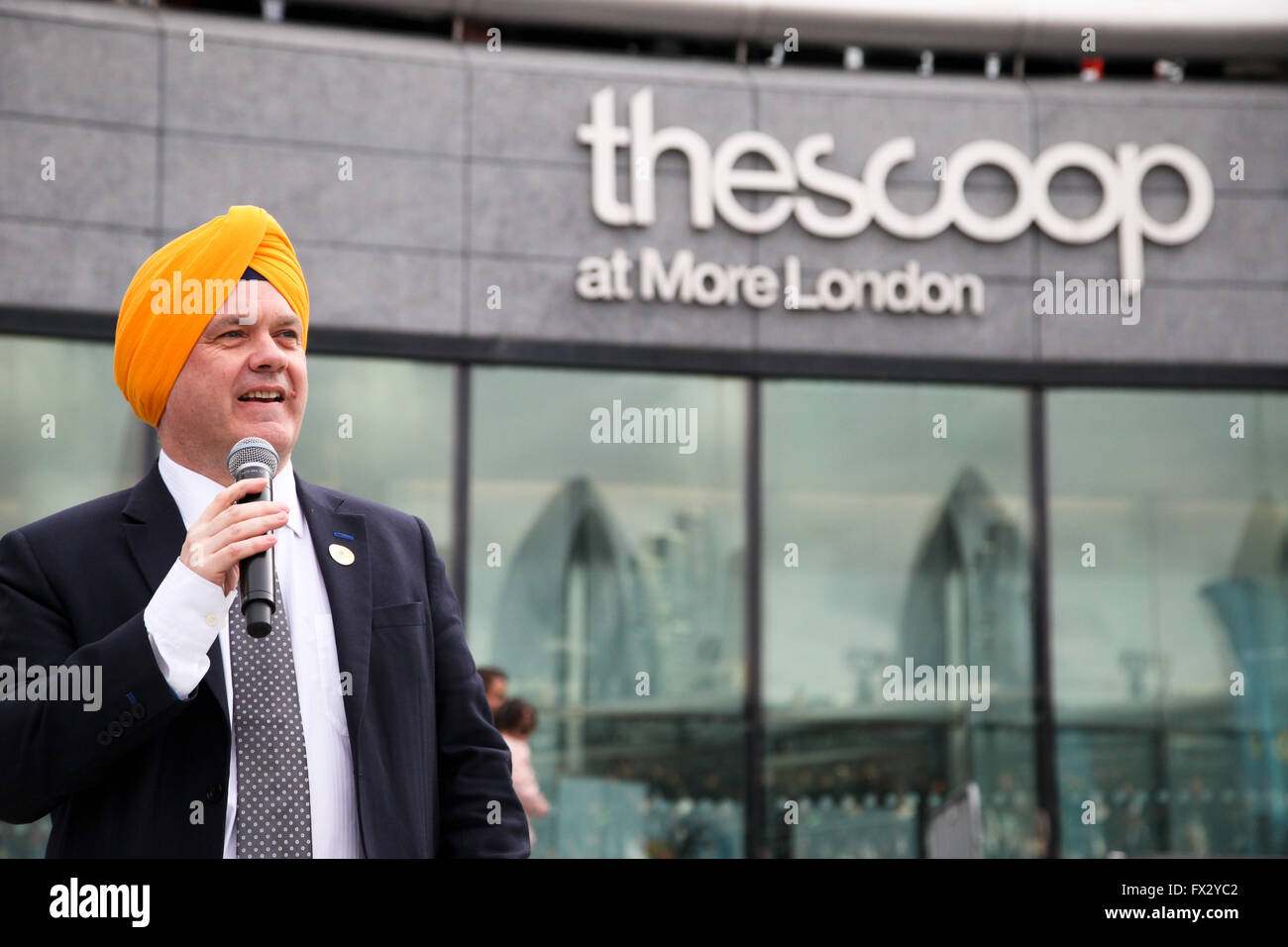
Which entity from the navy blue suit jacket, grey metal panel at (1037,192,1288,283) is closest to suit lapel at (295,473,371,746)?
the navy blue suit jacket

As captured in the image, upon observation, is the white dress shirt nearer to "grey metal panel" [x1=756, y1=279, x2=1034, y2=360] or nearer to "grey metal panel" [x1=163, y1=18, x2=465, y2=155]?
"grey metal panel" [x1=163, y1=18, x2=465, y2=155]

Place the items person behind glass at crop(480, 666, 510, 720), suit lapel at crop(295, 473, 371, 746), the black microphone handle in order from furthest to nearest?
person behind glass at crop(480, 666, 510, 720) < suit lapel at crop(295, 473, 371, 746) < the black microphone handle

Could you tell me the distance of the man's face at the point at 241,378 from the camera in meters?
→ 2.40

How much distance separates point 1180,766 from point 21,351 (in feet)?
27.0

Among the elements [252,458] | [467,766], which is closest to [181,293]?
[252,458]

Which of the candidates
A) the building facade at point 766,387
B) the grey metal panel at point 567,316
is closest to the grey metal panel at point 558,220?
the building facade at point 766,387

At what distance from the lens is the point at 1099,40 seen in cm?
1088

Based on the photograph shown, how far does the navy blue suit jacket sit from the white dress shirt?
0.02 meters

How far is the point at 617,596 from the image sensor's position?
1011cm

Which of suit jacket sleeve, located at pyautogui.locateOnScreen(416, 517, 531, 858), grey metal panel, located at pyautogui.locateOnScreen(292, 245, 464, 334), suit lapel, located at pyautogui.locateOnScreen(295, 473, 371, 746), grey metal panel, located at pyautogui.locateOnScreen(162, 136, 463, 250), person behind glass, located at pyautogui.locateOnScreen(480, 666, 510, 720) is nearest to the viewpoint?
suit lapel, located at pyautogui.locateOnScreen(295, 473, 371, 746)

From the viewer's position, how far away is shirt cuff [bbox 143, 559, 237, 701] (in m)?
2.10

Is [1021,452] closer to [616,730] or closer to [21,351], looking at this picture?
[616,730]
